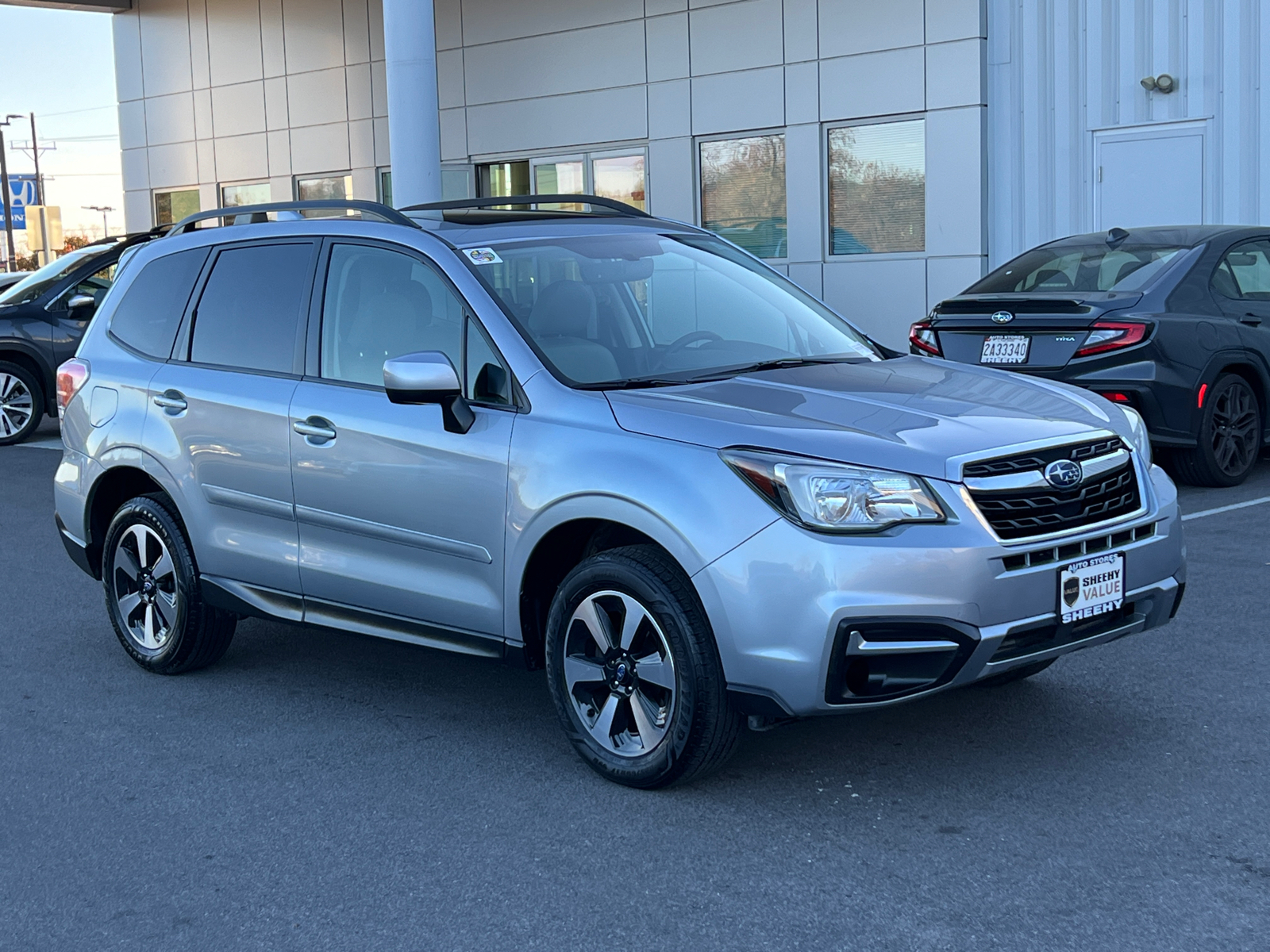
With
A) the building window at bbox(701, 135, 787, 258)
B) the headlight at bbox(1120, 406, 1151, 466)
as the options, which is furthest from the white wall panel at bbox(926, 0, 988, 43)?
the headlight at bbox(1120, 406, 1151, 466)

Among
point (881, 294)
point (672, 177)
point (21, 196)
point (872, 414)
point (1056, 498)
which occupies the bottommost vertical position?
point (1056, 498)

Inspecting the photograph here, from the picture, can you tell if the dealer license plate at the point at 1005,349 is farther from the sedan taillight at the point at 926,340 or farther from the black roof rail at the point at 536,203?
the black roof rail at the point at 536,203

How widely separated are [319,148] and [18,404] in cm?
900

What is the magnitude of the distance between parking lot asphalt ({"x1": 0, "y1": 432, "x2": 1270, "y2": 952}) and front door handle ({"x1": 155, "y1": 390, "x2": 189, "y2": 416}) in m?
1.10

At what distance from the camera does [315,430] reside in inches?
206

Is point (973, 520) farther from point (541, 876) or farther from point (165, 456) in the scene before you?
point (165, 456)

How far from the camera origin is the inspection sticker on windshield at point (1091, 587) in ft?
13.7

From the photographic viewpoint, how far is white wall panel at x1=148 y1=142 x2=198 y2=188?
25.0 meters

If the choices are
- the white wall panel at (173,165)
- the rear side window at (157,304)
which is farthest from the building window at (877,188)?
the white wall panel at (173,165)

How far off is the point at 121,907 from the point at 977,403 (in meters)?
2.79

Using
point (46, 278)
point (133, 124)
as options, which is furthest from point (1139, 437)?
point (133, 124)

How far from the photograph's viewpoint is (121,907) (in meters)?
3.76

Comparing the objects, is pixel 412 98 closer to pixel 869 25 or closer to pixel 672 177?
pixel 672 177

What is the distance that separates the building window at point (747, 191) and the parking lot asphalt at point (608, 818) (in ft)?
40.5
